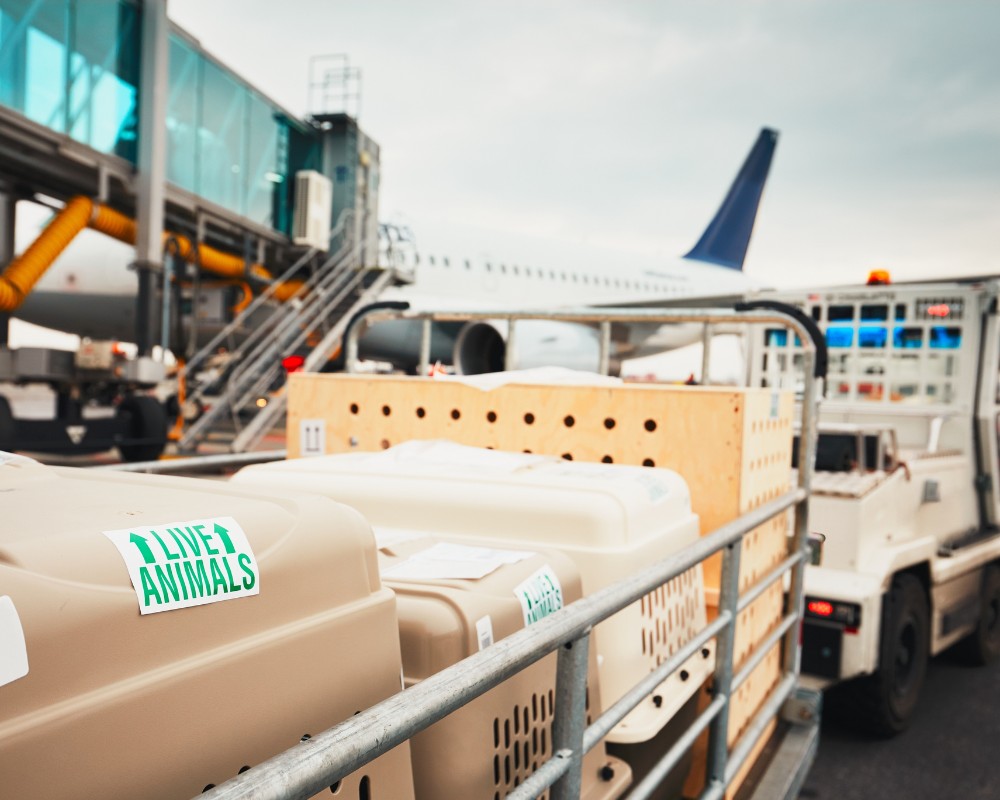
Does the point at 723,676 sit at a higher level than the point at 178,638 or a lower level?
lower

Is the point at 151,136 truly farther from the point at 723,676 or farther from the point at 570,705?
the point at 570,705

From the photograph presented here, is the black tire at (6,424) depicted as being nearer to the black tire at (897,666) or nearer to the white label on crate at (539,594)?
the black tire at (897,666)

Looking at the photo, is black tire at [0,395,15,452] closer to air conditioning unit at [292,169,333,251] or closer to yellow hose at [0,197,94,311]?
yellow hose at [0,197,94,311]

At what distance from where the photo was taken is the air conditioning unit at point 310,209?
13336mm

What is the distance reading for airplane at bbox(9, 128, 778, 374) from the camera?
12.2 metres

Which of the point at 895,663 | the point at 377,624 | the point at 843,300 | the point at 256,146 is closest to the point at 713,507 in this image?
the point at 377,624

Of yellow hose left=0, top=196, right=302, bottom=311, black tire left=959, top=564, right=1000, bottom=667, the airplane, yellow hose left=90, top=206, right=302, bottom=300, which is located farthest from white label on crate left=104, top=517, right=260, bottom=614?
yellow hose left=90, top=206, right=302, bottom=300

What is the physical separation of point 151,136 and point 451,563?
1013 cm

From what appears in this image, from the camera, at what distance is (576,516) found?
2068 mm

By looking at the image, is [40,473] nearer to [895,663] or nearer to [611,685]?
[611,685]

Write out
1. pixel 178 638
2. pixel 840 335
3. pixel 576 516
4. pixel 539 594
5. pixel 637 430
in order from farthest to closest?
pixel 840 335 → pixel 637 430 → pixel 576 516 → pixel 539 594 → pixel 178 638

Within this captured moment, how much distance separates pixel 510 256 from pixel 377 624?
59.0ft

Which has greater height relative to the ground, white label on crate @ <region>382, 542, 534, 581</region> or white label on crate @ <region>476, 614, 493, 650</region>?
white label on crate @ <region>382, 542, 534, 581</region>

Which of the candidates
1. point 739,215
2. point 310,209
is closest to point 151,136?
point 310,209
